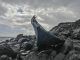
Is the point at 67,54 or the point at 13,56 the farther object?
the point at 13,56

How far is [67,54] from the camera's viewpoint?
14578 millimetres

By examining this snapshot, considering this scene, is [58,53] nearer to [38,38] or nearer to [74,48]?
[74,48]

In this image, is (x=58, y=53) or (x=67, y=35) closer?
(x=58, y=53)

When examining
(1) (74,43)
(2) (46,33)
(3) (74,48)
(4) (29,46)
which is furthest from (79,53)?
(4) (29,46)

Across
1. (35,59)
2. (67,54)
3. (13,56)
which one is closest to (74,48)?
(67,54)

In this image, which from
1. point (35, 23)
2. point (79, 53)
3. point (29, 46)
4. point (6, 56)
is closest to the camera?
point (79, 53)

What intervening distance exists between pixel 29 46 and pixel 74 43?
6.73 metres

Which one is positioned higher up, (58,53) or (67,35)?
(67,35)

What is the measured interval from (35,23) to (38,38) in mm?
1856

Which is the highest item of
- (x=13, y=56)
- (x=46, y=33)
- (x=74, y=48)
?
(x=46, y=33)

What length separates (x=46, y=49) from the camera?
55.0ft

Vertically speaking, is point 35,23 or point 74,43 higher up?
point 35,23

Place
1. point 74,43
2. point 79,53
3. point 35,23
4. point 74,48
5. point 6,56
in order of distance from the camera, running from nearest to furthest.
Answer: point 79,53, point 74,48, point 74,43, point 6,56, point 35,23

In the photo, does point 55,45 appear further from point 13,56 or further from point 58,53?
point 13,56
